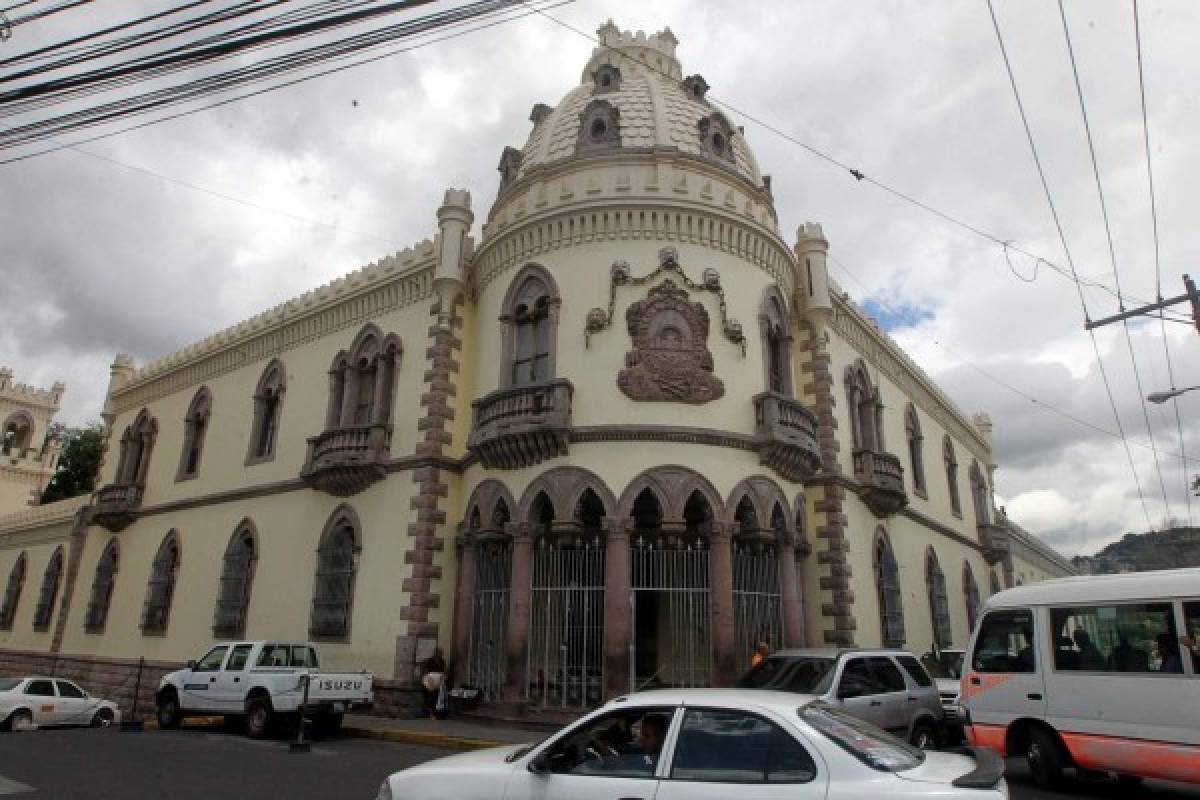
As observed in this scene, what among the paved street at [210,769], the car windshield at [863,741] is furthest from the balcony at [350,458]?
the car windshield at [863,741]

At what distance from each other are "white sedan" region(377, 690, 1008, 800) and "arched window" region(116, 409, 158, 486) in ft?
87.6

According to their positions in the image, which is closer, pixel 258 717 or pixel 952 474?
pixel 258 717

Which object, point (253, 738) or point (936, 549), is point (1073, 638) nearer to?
point (253, 738)

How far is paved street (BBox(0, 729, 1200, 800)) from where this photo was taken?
8680 millimetres

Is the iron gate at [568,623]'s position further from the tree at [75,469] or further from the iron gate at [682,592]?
the tree at [75,469]

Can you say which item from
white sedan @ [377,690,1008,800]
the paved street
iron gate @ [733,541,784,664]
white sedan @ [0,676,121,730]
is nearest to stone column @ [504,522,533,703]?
the paved street

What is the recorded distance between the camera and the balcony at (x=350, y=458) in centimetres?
1833

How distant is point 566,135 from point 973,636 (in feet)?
46.9

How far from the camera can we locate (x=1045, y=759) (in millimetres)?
8977

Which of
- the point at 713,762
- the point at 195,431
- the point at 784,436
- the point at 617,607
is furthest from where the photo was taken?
the point at 195,431

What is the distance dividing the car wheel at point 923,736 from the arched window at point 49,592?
1210 inches

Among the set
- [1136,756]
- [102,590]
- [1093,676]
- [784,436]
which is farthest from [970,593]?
[102,590]

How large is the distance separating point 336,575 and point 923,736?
13.4 m

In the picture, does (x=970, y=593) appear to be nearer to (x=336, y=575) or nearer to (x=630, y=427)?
(x=630, y=427)
